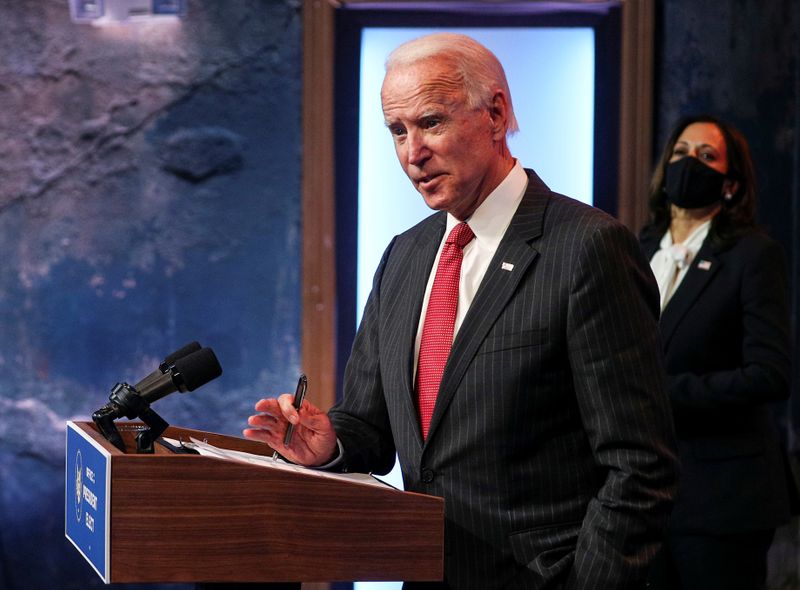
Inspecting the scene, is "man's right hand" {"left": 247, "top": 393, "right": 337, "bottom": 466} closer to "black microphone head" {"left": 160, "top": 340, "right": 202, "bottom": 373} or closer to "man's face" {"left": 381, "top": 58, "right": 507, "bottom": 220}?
"black microphone head" {"left": 160, "top": 340, "right": 202, "bottom": 373}

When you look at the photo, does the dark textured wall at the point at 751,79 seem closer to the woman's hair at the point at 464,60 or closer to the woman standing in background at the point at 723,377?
the woman standing in background at the point at 723,377

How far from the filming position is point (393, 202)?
398 cm

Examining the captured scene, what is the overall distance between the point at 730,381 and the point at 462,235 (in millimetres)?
1266

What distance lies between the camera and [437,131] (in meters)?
1.82

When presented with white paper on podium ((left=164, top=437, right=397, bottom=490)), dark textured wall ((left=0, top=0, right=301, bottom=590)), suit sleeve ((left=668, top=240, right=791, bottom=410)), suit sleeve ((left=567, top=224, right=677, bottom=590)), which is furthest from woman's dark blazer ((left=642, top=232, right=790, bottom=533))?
dark textured wall ((left=0, top=0, right=301, bottom=590))

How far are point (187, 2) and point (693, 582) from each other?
8.84 ft

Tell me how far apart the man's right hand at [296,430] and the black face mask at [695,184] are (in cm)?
168

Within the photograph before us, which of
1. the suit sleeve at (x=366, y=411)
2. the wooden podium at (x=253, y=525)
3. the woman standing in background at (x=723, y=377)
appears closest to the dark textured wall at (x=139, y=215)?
the woman standing in background at (x=723, y=377)

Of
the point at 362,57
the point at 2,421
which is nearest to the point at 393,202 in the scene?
the point at 362,57

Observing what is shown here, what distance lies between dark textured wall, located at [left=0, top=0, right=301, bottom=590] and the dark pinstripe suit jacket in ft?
7.24

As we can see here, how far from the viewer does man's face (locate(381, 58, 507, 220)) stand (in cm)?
181

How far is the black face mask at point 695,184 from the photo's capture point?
3.10 m

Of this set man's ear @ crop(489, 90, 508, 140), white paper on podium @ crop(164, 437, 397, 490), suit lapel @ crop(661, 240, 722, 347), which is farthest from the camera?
suit lapel @ crop(661, 240, 722, 347)

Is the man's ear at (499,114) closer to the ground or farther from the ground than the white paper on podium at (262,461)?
farther from the ground
